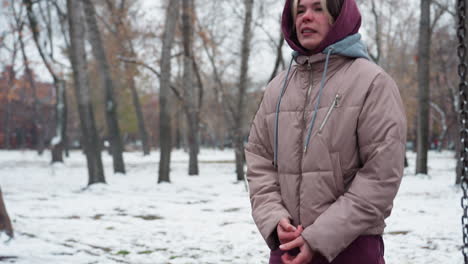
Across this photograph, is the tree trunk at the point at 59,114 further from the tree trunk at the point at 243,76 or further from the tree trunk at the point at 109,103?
the tree trunk at the point at 243,76

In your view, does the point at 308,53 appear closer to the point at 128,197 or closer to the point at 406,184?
the point at 128,197

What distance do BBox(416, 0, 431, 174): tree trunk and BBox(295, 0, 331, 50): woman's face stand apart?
528 inches

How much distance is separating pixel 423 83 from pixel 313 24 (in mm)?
13953

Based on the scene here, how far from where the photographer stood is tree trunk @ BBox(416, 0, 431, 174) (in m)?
14.1

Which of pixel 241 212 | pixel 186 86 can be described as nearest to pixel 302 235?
pixel 241 212

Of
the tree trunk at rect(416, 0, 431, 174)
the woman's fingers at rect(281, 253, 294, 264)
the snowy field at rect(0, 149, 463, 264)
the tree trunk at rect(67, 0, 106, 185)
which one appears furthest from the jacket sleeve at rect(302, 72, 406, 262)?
the tree trunk at rect(416, 0, 431, 174)

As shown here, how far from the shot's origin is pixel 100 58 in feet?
55.0

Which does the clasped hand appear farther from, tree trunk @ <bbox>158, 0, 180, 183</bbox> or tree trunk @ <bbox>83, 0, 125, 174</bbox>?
tree trunk @ <bbox>83, 0, 125, 174</bbox>

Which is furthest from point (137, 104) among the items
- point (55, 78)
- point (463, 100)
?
point (463, 100)

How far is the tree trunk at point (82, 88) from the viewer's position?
11805mm

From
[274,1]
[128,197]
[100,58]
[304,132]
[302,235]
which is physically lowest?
[128,197]

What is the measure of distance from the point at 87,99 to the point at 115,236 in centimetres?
671

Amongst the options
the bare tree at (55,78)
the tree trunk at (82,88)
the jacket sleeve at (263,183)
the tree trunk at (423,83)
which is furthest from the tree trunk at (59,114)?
the jacket sleeve at (263,183)

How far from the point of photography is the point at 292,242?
6.09 ft
